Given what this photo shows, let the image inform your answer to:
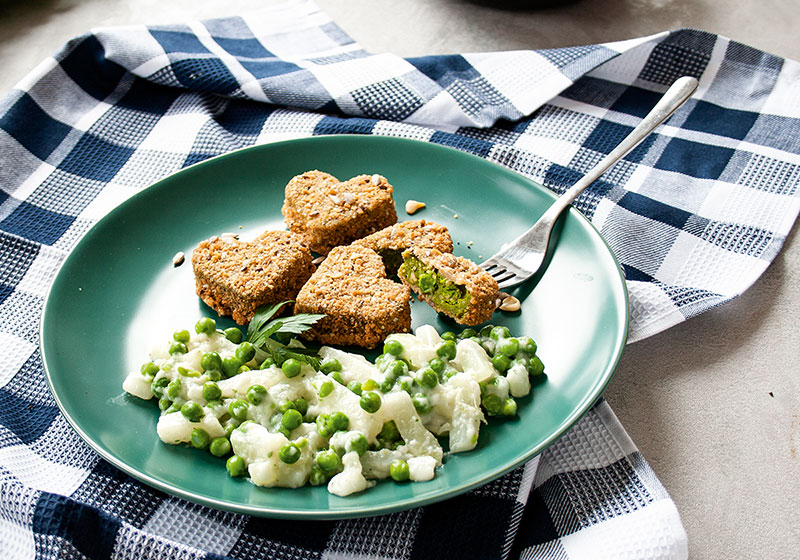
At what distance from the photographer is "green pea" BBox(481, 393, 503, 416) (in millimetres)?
2656

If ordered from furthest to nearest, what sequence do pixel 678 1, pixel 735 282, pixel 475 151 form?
pixel 678 1 → pixel 475 151 → pixel 735 282

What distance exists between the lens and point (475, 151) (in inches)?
159

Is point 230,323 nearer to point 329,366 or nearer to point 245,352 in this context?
point 245,352

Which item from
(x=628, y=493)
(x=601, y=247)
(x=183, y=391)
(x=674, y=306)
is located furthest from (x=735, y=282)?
(x=183, y=391)

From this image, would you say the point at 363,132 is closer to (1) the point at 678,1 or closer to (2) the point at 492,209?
(2) the point at 492,209

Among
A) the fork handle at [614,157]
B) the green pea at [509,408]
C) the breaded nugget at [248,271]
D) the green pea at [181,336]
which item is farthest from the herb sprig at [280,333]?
the fork handle at [614,157]

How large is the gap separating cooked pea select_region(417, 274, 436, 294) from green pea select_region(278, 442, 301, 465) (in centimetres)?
96

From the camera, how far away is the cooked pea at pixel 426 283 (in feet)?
10.2

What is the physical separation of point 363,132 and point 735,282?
6.77 ft

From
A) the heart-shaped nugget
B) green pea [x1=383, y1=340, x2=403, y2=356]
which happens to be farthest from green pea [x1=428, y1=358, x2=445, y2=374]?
the heart-shaped nugget

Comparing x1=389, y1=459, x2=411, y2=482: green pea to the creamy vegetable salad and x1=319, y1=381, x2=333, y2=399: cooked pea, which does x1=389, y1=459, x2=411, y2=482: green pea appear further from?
x1=319, y1=381, x2=333, y2=399: cooked pea

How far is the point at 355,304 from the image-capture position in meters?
2.98

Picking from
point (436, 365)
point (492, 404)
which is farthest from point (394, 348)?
point (492, 404)

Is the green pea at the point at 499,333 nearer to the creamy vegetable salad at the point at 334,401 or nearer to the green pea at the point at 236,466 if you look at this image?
the creamy vegetable salad at the point at 334,401
